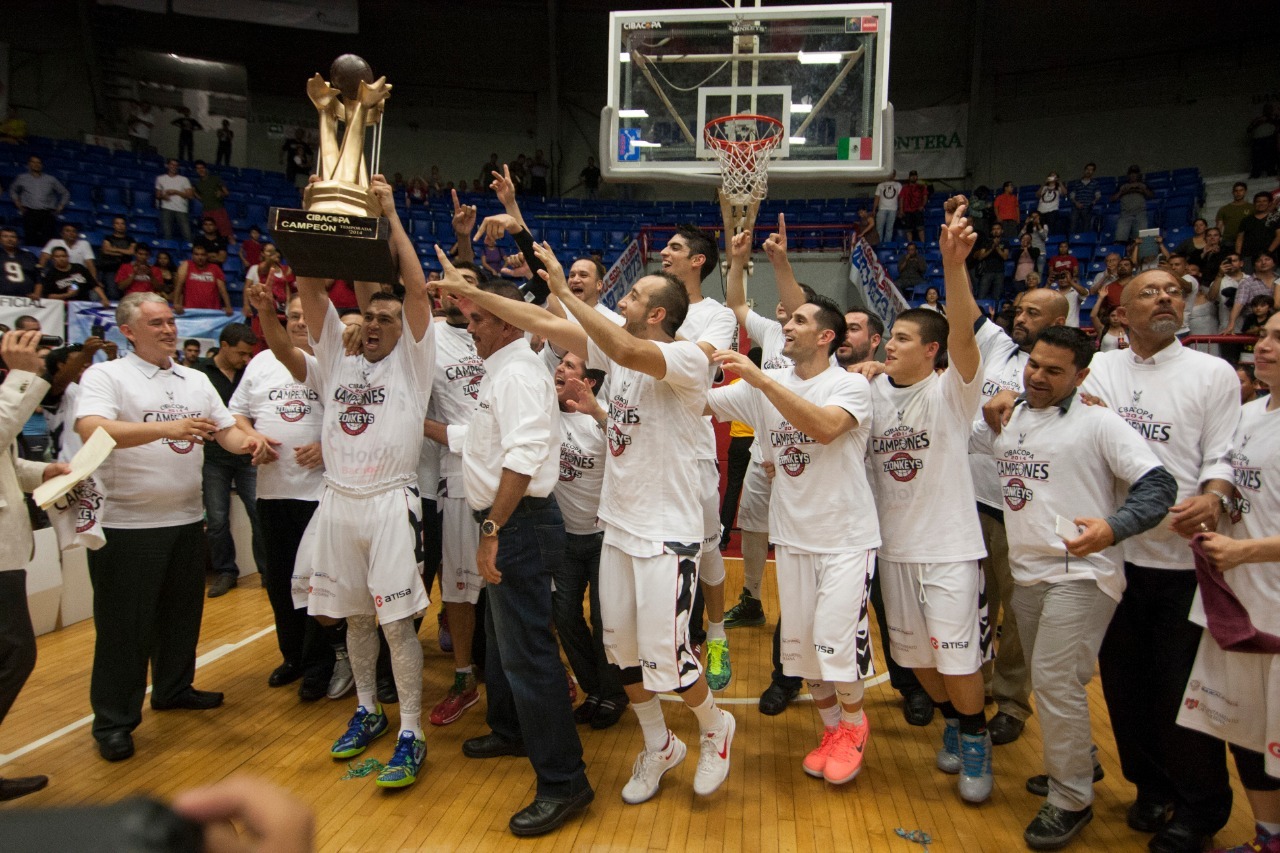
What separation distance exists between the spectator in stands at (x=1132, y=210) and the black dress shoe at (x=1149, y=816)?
1344 centimetres

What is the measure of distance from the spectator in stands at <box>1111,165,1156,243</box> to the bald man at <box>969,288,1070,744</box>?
11.9 meters

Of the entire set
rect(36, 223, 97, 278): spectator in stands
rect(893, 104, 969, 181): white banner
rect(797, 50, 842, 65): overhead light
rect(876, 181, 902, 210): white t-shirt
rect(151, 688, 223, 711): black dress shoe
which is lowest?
A: rect(151, 688, 223, 711): black dress shoe

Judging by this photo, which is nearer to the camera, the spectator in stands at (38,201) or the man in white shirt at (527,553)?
the man in white shirt at (527,553)

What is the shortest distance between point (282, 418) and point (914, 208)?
13964 mm

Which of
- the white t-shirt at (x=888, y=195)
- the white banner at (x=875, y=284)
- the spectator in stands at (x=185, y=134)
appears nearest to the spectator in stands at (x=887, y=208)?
the white t-shirt at (x=888, y=195)

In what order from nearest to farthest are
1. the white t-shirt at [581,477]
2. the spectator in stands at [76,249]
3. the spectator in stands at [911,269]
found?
1. the white t-shirt at [581,477]
2. the spectator in stands at [76,249]
3. the spectator in stands at [911,269]

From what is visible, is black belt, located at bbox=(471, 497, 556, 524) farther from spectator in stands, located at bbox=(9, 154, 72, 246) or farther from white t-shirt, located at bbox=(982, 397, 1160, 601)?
spectator in stands, located at bbox=(9, 154, 72, 246)

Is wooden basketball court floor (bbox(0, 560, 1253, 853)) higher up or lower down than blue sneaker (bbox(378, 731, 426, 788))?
lower down

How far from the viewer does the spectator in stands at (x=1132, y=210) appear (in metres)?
14.6

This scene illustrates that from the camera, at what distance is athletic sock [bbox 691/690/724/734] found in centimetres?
377

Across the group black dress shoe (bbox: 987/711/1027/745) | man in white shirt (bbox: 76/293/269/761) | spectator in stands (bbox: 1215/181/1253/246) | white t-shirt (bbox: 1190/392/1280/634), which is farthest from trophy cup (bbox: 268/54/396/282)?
spectator in stands (bbox: 1215/181/1253/246)

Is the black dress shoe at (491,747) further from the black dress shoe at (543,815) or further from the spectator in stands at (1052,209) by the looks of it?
the spectator in stands at (1052,209)

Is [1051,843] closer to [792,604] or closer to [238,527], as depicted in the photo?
[792,604]

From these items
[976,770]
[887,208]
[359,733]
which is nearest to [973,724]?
[976,770]
